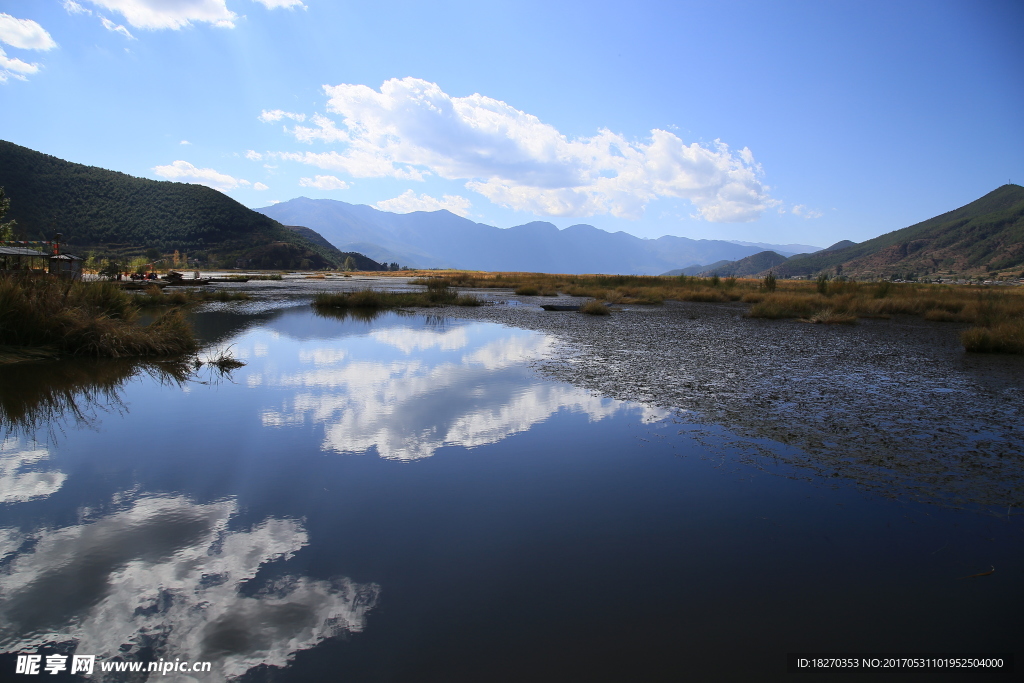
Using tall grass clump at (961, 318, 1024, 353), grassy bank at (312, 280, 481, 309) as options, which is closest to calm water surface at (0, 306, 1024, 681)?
tall grass clump at (961, 318, 1024, 353)

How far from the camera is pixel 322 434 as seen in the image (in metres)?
5.46

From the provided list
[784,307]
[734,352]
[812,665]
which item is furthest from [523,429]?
[784,307]

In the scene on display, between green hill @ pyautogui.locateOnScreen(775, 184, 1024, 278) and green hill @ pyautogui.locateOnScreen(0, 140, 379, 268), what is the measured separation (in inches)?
4462

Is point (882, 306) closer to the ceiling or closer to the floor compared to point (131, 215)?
closer to the floor

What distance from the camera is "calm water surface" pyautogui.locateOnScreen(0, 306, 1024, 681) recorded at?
8.04 feet

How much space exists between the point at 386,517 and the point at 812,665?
8.63 feet

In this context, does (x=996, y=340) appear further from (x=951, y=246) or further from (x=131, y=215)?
(x=951, y=246)

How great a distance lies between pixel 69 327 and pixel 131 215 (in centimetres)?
9462

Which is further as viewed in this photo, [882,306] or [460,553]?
[882,306]

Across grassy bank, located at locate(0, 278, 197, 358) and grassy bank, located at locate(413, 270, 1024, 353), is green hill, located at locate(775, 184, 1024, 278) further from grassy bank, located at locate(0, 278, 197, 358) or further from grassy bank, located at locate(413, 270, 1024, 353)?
grassy bank, located at locate(0, 278, 197, 358)

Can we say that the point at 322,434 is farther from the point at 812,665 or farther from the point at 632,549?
the point at 812,665

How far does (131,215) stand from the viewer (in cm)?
8412

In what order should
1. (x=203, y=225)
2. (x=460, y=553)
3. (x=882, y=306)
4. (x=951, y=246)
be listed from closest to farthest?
(x=460, y=553) → (x=882, y=306) → (x=203, y=225) → (x=951, y=246)

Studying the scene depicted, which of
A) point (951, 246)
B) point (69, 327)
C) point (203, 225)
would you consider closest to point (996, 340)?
point (69, 327)
